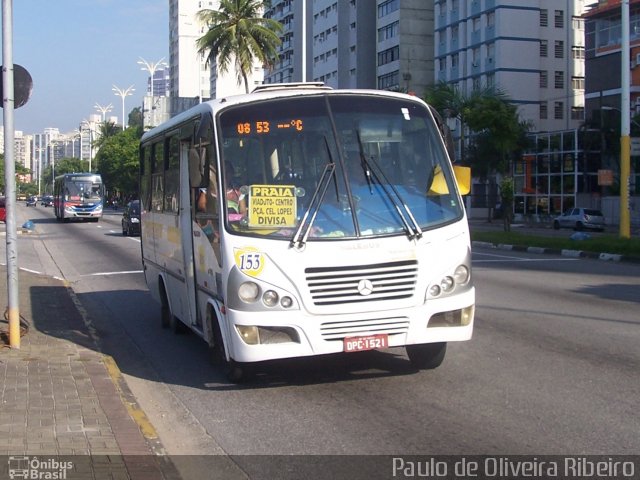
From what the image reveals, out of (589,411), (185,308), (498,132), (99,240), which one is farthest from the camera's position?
(498,132)

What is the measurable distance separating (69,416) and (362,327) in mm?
2540

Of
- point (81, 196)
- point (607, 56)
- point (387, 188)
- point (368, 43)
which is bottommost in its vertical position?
point (387, 188)

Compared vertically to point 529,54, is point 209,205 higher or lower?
lower

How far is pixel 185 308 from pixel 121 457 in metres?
4.21

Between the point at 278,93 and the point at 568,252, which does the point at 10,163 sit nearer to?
the point at 278,93

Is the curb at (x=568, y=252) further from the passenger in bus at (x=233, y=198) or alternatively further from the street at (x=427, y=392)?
the passenger in bus at (x=233, y=198)

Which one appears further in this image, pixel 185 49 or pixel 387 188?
pixel 185 49

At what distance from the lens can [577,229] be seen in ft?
162

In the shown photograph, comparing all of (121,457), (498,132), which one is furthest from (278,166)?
(498,132)

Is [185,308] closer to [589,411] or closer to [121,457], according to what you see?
[121,457]

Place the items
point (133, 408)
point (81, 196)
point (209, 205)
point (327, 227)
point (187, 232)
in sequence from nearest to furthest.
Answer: point (133, 408), point (327, 227), point (209, 205), point (187, 232), point (81, 196)

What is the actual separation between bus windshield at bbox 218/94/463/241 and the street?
1550mm

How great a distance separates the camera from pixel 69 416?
6.61m

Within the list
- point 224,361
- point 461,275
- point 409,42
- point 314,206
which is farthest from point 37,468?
point 409,42
